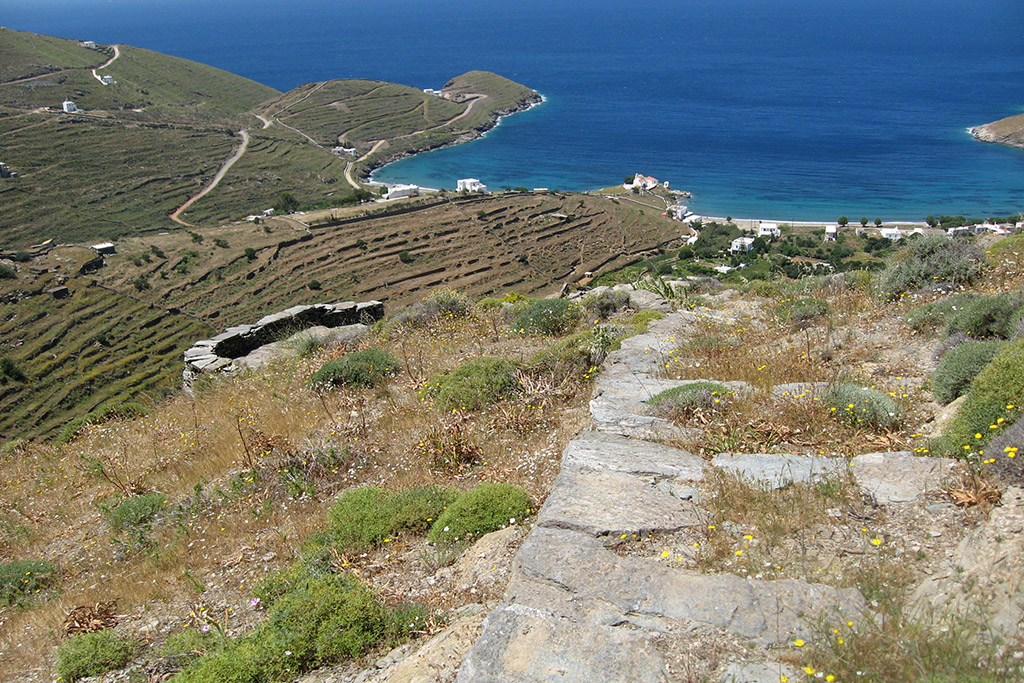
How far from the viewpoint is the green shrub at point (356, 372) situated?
8.90 m

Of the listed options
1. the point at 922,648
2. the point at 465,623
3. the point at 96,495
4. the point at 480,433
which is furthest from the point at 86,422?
the point at 922,648

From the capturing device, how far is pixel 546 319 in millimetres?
10602

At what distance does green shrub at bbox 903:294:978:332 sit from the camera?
7301 millimetres

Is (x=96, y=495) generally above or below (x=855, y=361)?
below

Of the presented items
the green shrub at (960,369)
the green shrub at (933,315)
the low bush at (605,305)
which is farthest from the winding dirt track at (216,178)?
the green shrub at (960,369)

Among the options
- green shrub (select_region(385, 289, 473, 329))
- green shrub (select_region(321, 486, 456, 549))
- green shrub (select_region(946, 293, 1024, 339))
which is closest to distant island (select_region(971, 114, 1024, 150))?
green shrub (select_region(385, 289, 473, 329))

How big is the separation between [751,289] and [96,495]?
11.1 meters

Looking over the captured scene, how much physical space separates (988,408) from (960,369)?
42.7 inches

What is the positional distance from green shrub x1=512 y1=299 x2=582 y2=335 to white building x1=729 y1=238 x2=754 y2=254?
4949cm

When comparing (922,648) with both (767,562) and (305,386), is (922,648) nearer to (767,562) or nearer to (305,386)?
(767,562)

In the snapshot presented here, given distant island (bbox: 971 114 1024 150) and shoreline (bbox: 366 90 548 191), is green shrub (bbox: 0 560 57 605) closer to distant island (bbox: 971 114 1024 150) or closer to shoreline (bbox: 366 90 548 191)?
shoreline (bbox: 366 90 548 191)

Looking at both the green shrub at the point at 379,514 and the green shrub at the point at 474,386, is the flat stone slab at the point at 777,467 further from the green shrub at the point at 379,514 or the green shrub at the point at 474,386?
the green shrub at the point at 474,386

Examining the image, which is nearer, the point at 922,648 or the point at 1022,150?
the point at 922,648

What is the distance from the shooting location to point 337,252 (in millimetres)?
55469
